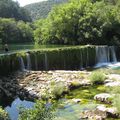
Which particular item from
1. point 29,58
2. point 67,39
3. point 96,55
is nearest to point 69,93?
point 29,58

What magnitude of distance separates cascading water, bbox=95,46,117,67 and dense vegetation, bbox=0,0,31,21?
209 ft

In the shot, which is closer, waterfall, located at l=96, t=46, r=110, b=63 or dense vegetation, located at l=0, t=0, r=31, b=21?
waterfall, located at l=96, t=46, r=110, b=63

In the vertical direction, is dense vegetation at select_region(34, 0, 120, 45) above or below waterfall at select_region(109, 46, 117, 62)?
above

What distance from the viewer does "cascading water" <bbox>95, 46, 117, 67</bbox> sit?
36612 mm

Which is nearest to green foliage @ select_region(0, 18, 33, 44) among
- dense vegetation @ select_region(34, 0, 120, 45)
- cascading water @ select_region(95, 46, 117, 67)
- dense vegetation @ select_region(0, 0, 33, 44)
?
dense vegetation @ select_region(0, 0, 33, 44)

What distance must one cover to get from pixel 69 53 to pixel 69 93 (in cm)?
1350

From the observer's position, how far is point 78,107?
17266mm

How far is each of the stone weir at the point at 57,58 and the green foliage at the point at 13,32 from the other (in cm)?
3000

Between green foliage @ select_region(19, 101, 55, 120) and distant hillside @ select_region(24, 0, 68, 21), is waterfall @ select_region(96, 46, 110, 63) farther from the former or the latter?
distant hillside @ select_region(24, 0, 68, 21)

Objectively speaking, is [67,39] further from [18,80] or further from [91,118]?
[91,118]

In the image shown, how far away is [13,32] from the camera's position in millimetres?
70688

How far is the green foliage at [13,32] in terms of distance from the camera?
66.9 m

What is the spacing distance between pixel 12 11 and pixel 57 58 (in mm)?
73434

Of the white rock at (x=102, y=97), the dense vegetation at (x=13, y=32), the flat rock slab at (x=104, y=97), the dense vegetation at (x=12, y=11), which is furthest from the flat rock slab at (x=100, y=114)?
the dense vegetation at (x=12, y=11)
